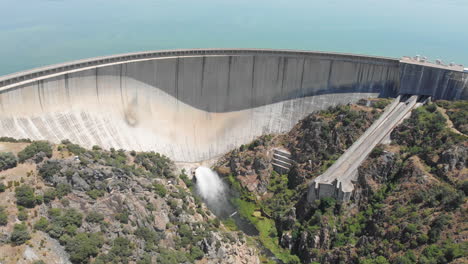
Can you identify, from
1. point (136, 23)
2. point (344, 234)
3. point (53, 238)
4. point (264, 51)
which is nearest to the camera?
point (53, 238)

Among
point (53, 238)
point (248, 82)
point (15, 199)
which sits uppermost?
point (248, 82)

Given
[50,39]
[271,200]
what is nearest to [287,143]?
[271,200]

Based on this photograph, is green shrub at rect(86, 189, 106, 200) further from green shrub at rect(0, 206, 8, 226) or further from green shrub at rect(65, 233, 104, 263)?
green shrub at rect(0, 206, 8, 226)

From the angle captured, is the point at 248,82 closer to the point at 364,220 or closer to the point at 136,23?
the point at 364,220

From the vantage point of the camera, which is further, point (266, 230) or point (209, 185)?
point (209, 185)

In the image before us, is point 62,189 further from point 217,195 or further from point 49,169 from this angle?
point 217,195

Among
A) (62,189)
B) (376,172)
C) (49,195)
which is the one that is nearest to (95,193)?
(62,189)

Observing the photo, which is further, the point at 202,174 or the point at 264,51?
the point at 264,51
